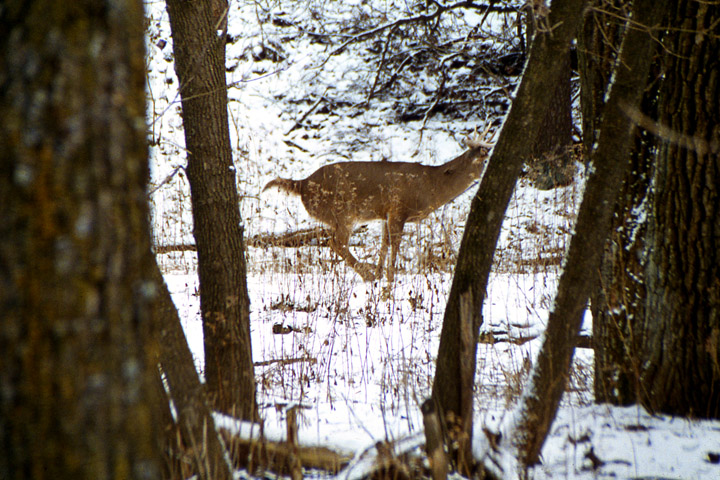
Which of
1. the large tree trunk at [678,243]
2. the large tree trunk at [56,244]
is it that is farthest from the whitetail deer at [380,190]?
the large tree trunk at [56,244]

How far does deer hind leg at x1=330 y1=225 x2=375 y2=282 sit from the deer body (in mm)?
12

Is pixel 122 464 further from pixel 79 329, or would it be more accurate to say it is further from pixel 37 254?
pixel 37 254

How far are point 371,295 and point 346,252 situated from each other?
1.21 m

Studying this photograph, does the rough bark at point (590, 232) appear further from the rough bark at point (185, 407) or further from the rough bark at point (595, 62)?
the rough bark at point (185, 407)

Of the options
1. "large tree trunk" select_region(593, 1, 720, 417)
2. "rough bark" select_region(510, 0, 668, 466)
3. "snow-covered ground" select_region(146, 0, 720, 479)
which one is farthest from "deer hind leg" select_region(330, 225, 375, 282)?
"rough bark" select_region(510, 0, 668, 466)

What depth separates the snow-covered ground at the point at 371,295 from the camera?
87.2 inches

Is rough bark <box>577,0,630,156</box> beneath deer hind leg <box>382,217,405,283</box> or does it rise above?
above

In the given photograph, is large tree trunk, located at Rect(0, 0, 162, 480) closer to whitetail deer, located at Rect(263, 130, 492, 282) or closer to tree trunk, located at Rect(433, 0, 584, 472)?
tree trunk, located at Rect(433, 0, 584, 472)

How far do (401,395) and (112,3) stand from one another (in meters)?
2.55

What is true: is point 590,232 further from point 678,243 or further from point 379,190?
point 379,190

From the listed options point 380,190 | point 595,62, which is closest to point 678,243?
point 595,62

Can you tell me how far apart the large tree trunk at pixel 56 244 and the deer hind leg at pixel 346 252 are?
446 centimetres

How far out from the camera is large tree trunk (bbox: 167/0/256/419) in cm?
257

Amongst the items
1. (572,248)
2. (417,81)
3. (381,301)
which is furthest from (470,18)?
(572,248)
